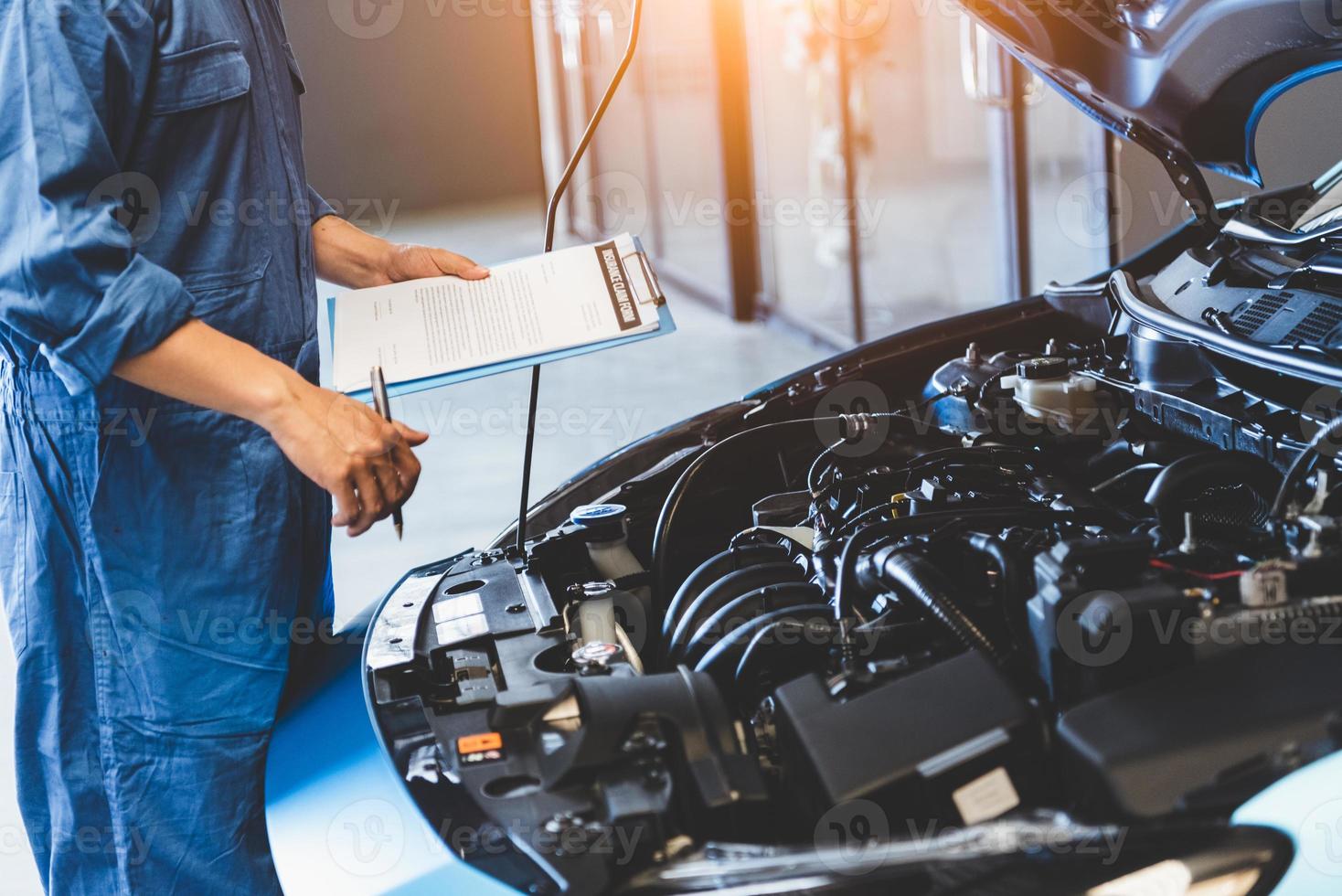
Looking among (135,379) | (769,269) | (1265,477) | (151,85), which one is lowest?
(769,269)

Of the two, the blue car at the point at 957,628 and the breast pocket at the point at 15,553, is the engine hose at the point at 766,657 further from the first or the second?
the breast pocket at the point at 15,553

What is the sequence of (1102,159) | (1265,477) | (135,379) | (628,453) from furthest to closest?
1. (1102,159)
2. (628,453)
3. (1265,477)
4. (135,379)

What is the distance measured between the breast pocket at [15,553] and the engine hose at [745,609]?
697 millimetres

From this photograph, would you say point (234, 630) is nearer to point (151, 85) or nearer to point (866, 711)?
point (151, 85)

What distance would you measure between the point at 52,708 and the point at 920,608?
91cm

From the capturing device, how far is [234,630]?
4.25 ft

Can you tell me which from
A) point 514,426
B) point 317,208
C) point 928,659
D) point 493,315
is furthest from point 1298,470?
point 514,426

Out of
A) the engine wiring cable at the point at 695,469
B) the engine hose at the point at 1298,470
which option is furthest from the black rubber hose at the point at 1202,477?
the engine wiring cable at the point at 695,469

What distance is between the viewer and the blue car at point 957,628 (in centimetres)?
90

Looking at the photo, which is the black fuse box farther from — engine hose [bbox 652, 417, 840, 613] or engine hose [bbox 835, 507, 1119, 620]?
engine hose [bbox 652, 417, 840, 613]

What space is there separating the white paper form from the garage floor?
1.55 meters

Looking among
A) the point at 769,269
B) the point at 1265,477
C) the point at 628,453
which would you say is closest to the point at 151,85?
the point at 628,453

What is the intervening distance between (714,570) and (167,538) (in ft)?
1.94

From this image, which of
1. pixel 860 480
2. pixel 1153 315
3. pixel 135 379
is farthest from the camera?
pixel 1153 315
